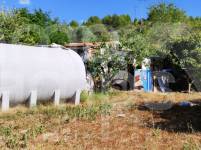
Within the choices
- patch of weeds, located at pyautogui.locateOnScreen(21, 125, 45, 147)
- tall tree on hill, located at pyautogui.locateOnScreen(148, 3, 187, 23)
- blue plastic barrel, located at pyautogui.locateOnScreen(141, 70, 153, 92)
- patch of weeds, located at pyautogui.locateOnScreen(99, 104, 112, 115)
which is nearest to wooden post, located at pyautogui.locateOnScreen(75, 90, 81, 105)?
patch of weeds, located at pyautogui.locateOnScreen(99, 104, 112, 115)

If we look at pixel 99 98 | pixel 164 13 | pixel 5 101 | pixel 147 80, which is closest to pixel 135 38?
pixel 147 80

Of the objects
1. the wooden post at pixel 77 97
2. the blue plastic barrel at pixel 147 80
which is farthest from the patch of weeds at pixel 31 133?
the blue plastic barrel at pixel 147 80

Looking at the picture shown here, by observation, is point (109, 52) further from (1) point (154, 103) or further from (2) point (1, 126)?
(2) point (1, 126)

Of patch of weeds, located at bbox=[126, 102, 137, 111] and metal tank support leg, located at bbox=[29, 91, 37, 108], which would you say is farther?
metal tank support leg, located at bbox=[29, 91, 37, 108]

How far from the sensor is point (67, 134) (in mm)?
8773

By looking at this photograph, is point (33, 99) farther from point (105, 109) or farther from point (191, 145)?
point (191, 145)

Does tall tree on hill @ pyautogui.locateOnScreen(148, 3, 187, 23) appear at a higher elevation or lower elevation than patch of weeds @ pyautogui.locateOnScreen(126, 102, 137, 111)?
higher

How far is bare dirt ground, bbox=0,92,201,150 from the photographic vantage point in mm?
7805

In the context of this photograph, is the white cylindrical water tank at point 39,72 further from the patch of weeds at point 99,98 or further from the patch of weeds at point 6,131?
the patch of weeds at point 6,131

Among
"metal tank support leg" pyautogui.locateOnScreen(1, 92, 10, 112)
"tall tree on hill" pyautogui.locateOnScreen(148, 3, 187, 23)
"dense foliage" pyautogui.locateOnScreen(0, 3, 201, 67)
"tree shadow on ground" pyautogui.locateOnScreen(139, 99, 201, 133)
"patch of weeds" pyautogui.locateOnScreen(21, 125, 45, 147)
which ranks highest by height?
"tall tree on hill" pyautogui.locateOnScreen(148, 3, 187, 23)

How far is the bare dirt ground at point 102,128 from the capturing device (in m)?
7.80

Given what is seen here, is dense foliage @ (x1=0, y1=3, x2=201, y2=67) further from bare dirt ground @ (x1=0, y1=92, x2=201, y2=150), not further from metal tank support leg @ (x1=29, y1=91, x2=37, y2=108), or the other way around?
metal tank support leg @ (x1=29, y1=91, x2=37, y2=108)

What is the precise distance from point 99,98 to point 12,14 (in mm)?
13726

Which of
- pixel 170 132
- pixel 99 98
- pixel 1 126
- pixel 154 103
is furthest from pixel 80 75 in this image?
pixel 170 132
